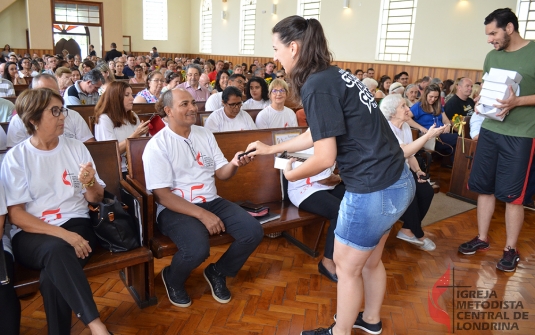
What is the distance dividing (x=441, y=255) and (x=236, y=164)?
1773 mm

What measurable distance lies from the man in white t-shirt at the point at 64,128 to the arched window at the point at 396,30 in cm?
952

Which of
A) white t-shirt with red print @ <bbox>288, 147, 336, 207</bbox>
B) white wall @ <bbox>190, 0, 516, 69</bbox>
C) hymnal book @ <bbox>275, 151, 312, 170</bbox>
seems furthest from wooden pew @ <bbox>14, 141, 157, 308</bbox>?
white wall @ <bbox>190, 0, 516, 69</bbox>

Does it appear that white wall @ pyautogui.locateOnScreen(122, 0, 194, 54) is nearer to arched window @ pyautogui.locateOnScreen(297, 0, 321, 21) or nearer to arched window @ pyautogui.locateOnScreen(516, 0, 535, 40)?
arched window @ pyautogui.locateOnScreen(297, 0, 321, 21)

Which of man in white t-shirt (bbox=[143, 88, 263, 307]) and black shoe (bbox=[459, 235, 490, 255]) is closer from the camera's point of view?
man in white t-shirt (bbox=[143, 88, 263, 307])

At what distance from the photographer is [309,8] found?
13953 mm

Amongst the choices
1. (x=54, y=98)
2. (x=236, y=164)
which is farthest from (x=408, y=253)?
(x=54, y=98)

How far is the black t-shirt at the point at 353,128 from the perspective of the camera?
149 centimetres

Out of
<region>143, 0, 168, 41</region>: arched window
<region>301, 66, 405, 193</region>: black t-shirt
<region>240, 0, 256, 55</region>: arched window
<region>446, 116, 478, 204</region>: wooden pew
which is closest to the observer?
<region>301, 66, 405, 193</region>: black t-shirt

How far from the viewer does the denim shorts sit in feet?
5.39

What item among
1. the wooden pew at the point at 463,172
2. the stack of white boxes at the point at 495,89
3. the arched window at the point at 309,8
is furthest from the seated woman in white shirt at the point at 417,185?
the arched window at the point at 309,8

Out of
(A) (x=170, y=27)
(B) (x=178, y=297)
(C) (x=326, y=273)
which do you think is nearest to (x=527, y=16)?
(C) (x=326, y=273)

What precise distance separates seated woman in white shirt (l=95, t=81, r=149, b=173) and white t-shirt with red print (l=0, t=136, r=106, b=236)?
3.25 ft

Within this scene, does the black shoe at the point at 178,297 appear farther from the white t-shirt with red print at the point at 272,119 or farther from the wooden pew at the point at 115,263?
the white t-shirt with red print at the point at 272,119

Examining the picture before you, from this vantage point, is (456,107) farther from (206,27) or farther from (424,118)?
(206,27)
